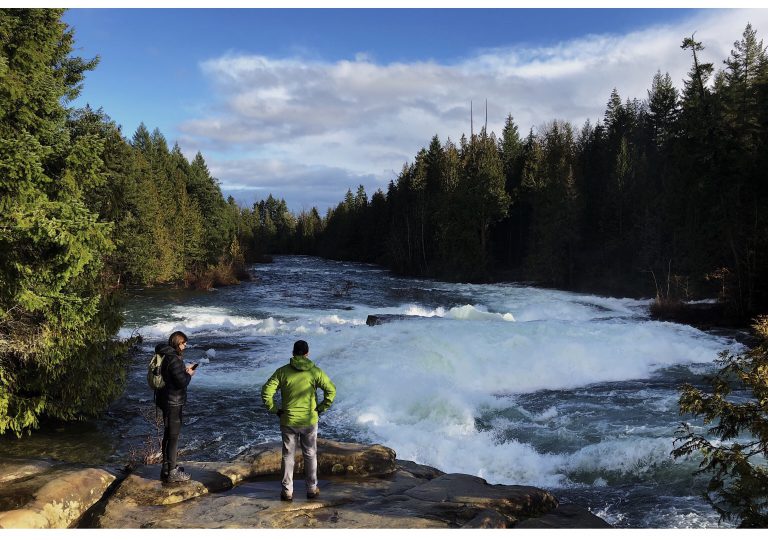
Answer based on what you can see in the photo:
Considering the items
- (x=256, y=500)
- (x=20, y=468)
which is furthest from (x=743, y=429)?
(x=20, y=468)

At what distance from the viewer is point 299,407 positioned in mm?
7293

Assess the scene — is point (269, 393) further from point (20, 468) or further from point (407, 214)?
point (407, 214)

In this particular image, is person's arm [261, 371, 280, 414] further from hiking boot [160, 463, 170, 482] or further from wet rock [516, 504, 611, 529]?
wet rock [516, 504, 611, 529]

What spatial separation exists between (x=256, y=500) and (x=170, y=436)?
157 centimetres

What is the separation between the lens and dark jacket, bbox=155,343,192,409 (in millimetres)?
7492

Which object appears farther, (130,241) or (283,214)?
(283,214)

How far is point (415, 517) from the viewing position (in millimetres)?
6840

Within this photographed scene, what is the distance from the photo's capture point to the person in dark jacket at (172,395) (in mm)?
7512

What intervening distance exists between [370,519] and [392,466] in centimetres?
249

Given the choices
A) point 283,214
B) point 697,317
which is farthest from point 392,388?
point 283,214

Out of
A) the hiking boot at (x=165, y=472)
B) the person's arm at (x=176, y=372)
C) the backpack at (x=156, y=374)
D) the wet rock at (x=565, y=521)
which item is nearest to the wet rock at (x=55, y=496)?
the hiking boot at (x=165, y=472)

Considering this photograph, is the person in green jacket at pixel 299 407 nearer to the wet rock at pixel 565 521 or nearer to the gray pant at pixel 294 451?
the gray pant at pixel 294 451

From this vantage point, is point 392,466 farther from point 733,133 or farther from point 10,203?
point 733,133

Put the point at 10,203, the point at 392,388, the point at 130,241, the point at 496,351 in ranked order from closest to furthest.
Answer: the point at 10,203 < the point at 392,388 < the point at 496,351 < the point at 130,241
